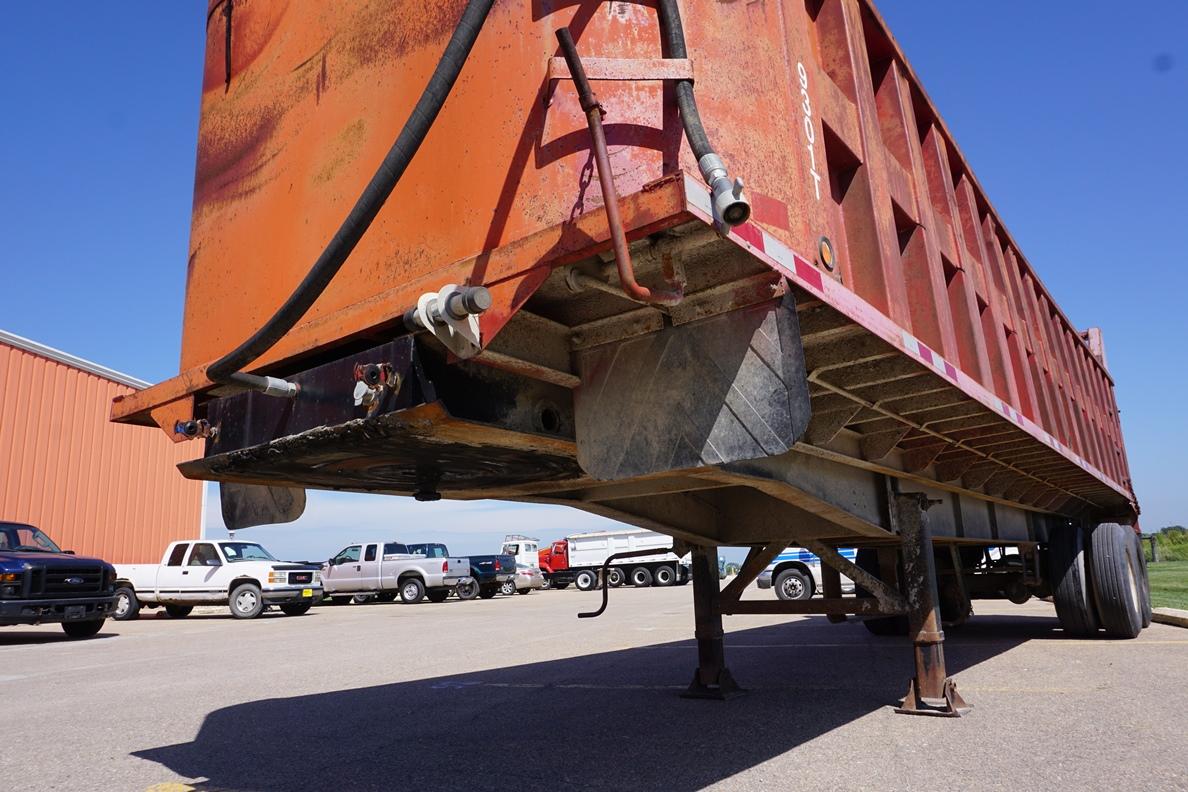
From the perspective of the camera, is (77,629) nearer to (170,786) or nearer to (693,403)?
(170,786)

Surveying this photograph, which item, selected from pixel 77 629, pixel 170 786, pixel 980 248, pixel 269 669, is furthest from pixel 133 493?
pixel 980 248

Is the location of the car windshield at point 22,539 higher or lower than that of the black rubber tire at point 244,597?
higher

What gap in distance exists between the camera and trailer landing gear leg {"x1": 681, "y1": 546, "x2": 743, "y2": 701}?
6168 mm

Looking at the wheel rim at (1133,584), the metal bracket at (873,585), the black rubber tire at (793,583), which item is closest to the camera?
the metal bracket at (873,585)

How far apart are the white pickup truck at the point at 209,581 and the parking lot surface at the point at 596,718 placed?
25.1 feet

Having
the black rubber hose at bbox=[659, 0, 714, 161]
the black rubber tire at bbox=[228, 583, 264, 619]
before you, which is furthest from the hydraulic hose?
the black rubber tire at bbox=[228, 583, 264, 619]

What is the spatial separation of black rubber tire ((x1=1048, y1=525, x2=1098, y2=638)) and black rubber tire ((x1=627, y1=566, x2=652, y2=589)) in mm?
22573

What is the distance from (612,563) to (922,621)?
83.6 ft

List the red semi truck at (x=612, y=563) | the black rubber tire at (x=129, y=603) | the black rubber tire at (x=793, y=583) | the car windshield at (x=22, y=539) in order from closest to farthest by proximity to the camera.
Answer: the car windshield at (x=22, y=539), the black rubber tire at (x=793, y=583), the black rubber tire at (x=129, y=603), the red semi truck at (x=612, y=563)

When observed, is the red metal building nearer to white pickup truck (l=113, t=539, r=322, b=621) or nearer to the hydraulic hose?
white pickup truck (l=113, t=539, r=322, b=621)

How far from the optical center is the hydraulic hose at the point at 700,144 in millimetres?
2096

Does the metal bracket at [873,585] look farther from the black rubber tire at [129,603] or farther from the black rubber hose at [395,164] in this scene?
the black rubber tire at [129,603]

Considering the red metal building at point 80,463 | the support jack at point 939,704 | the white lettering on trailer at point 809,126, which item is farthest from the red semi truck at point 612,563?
the white lettering on trailer at point 809,126

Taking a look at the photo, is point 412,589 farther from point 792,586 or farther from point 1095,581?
point 1095,581
